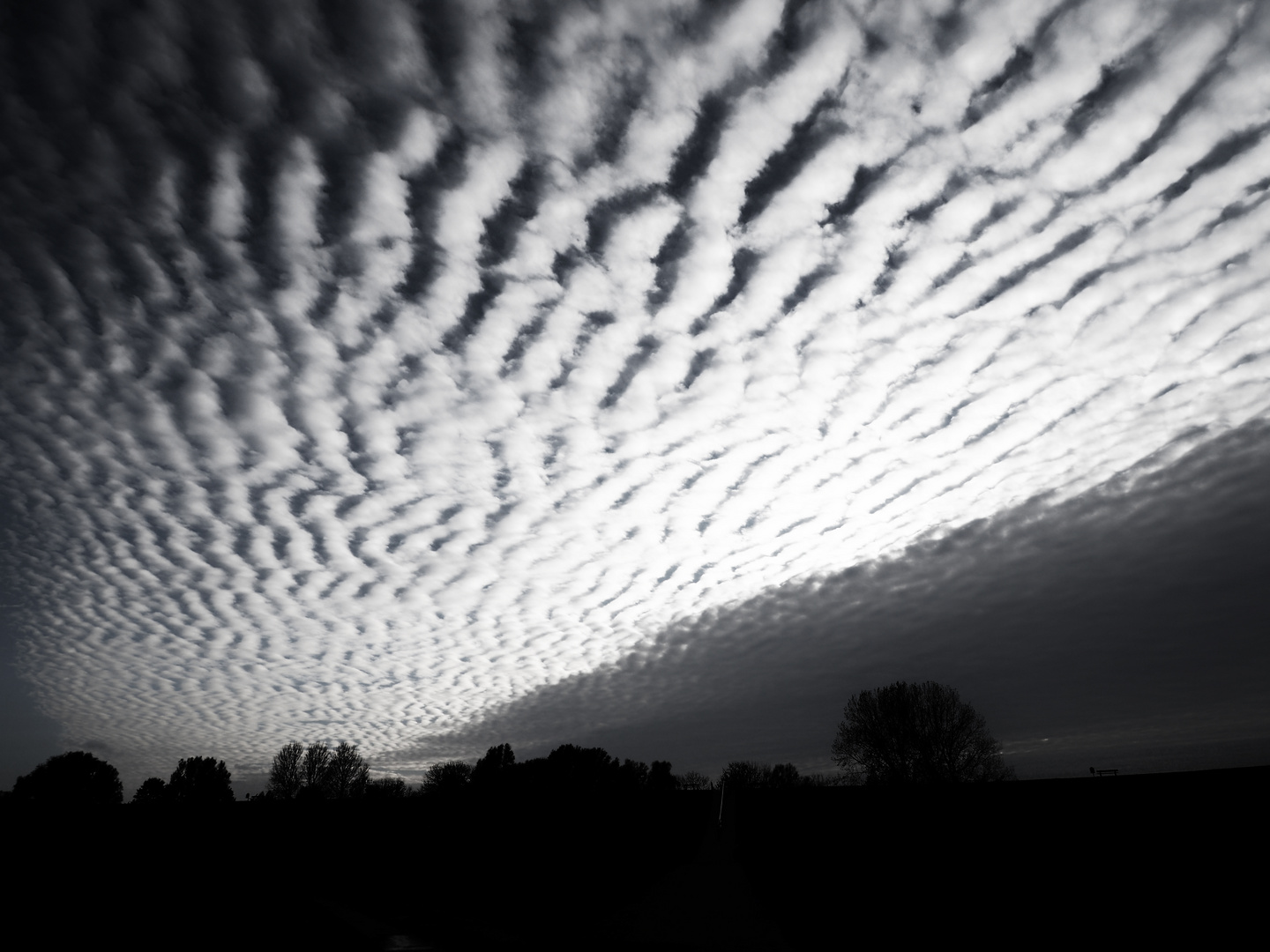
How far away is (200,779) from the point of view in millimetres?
94375

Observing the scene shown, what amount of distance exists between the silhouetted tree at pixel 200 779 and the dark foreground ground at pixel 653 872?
96.5 metres

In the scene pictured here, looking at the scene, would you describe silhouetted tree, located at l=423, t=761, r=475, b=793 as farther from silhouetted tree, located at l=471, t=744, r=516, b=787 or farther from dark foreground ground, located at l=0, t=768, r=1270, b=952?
dark foreground ground, located at l=0, t=768, r=1270, b=952

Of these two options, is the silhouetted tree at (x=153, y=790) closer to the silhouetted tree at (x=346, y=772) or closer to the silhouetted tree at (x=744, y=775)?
the silhouetted tree at (x=346, y=772)

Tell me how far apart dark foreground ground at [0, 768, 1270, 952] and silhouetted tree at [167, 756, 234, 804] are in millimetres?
96454

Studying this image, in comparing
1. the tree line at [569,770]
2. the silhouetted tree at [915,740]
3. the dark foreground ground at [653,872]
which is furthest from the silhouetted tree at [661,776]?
the dark foreground ground at [653,872]

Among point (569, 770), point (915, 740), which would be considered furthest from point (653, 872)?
point (569, 770)

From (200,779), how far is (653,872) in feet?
358

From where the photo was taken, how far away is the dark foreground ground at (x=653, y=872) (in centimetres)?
682

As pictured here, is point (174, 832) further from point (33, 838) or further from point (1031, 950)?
point (1031, 950)

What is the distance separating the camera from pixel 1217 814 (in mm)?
6539

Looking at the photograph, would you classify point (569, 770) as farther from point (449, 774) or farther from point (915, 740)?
point (915, 740)

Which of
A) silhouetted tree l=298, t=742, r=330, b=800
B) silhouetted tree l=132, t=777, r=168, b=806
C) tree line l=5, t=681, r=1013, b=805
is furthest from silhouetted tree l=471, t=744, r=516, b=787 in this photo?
silhouetted tree l=132, t=777, r=168, b=806

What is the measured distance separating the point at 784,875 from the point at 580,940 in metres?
7.75

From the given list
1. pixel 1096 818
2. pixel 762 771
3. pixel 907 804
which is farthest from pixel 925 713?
pixel 762 771
